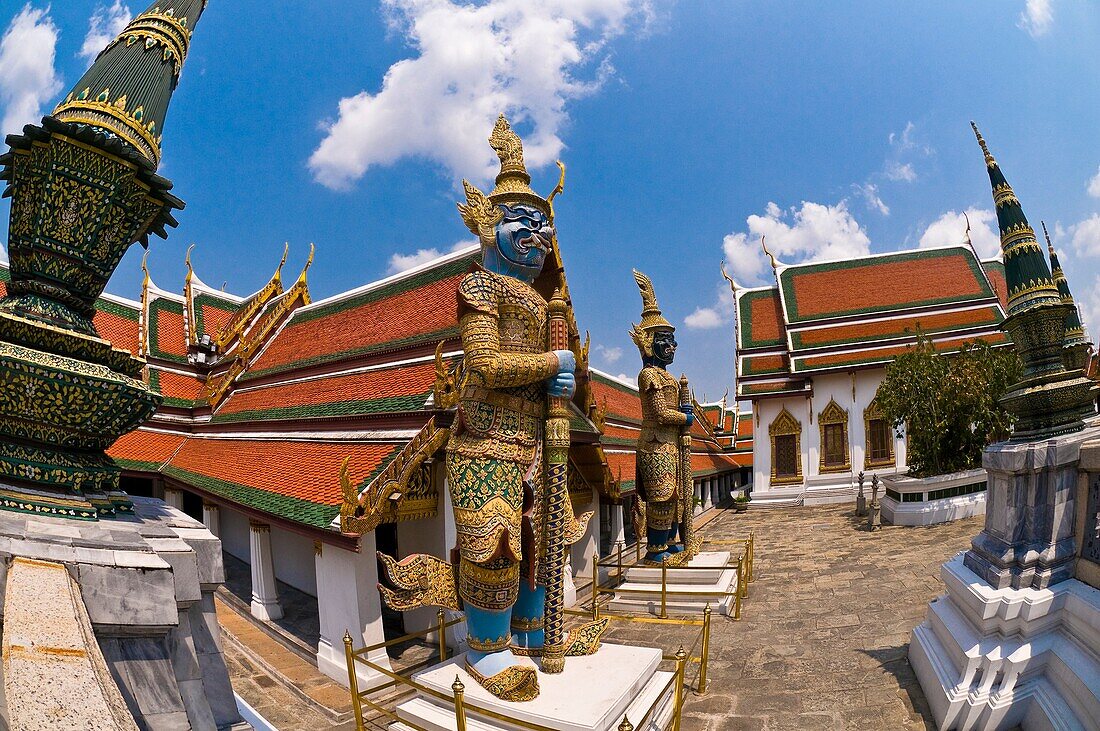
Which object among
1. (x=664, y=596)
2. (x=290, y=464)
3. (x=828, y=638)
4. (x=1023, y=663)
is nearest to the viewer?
(x=1023, y=663)

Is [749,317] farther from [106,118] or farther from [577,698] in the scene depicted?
[106,118]

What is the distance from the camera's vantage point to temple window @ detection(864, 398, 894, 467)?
20.8 meters

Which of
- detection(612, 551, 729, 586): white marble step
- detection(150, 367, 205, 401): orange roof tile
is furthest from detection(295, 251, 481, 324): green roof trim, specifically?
detection(612, 551, 729, 586): white marble step

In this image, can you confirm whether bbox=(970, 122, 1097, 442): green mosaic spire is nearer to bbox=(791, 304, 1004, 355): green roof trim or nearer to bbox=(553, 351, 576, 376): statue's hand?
bbox=(553, 351, 576, 376): statue's hand

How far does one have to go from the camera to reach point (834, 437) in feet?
70.9

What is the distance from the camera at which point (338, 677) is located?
632 cm

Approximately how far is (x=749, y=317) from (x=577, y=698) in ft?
75.5

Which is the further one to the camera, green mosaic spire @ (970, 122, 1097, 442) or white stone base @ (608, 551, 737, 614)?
white stone base @ (608, 551, 737, 614)

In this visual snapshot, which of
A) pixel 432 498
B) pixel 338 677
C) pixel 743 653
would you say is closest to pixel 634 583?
pixel 743 653

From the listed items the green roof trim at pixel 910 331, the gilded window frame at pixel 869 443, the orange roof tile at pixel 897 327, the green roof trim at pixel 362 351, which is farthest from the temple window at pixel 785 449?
the green roof trim at pixel 362 351

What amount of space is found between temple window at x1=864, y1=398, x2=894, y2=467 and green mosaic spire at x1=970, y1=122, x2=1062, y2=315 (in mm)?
17102

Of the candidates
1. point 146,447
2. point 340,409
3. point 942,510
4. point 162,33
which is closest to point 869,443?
point 942,510

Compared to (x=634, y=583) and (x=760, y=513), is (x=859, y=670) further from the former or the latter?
(x=760, y=513)

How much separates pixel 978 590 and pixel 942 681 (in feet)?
2.43
